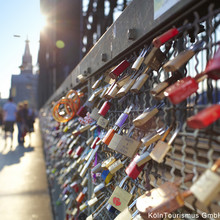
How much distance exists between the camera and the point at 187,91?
2.27 ft

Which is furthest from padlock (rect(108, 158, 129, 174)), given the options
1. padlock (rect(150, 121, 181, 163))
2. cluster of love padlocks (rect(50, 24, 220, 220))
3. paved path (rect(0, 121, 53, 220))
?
paved path (rect(0, 121, 53, 220))

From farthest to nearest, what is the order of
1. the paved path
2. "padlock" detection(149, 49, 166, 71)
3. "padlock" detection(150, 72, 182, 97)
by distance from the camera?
the paved path
"padlock" detection(149, 49, 166, 71)
"padlock" detection(150, 72, 182, 97)

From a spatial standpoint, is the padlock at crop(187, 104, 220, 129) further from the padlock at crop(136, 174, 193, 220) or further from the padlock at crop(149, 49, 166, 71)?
the padlock at crop(149, 49, 166, 71)

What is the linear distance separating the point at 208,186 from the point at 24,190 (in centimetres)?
364

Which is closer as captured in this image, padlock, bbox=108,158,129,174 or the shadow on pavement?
padlock, bbox=108,158,129,174

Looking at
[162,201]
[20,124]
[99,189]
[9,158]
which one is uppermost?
[20,124]

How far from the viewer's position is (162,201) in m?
0.72

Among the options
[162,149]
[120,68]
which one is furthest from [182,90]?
[120,68]

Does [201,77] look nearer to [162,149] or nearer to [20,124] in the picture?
[162,149]

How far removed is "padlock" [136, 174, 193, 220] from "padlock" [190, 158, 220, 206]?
2.4 inches

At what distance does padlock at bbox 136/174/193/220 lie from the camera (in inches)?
26.6

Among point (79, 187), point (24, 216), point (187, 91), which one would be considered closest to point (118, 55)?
point (187, 91)

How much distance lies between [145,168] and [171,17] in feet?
1.79

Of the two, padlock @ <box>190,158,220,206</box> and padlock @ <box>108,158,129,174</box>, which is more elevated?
padlock @ <box>190,158,220,206</box>
